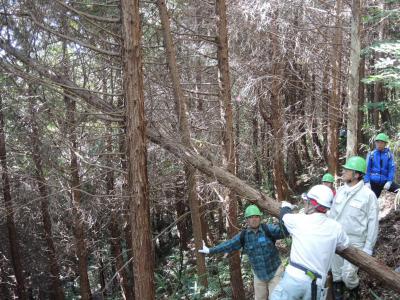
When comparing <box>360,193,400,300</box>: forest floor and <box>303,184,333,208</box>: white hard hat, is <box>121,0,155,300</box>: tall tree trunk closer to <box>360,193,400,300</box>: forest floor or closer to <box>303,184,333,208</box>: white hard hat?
<box>303,184,333,208</box>: white hard hat

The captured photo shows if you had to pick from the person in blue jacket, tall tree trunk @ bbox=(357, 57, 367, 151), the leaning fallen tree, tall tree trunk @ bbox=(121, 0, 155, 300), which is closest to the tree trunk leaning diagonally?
the leaning fallen tree

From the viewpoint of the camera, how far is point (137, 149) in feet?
18.8

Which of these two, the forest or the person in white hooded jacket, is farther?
the forest

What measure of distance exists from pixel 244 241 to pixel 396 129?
9.83m

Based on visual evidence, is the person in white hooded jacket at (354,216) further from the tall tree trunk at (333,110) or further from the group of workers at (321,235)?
the tall tree trunk at (333,110)


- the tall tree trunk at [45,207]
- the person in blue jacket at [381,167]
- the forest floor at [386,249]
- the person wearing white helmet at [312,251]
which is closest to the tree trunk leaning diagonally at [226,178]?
the forest floor at [386,249]

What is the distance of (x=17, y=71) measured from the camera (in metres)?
6.36

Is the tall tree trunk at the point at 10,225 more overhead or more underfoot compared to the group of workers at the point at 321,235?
more underfoot

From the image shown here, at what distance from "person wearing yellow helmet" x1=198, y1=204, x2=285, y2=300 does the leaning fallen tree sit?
0.28m

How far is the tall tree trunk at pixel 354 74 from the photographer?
8266 mm

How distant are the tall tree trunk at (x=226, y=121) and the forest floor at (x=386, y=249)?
2.62 meters

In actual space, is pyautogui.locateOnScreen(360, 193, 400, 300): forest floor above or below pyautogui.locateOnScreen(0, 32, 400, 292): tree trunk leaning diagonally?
below

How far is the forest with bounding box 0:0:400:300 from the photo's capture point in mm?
5918

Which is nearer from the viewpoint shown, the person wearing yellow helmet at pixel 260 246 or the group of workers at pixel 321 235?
the group of workers at pixel 321 235
